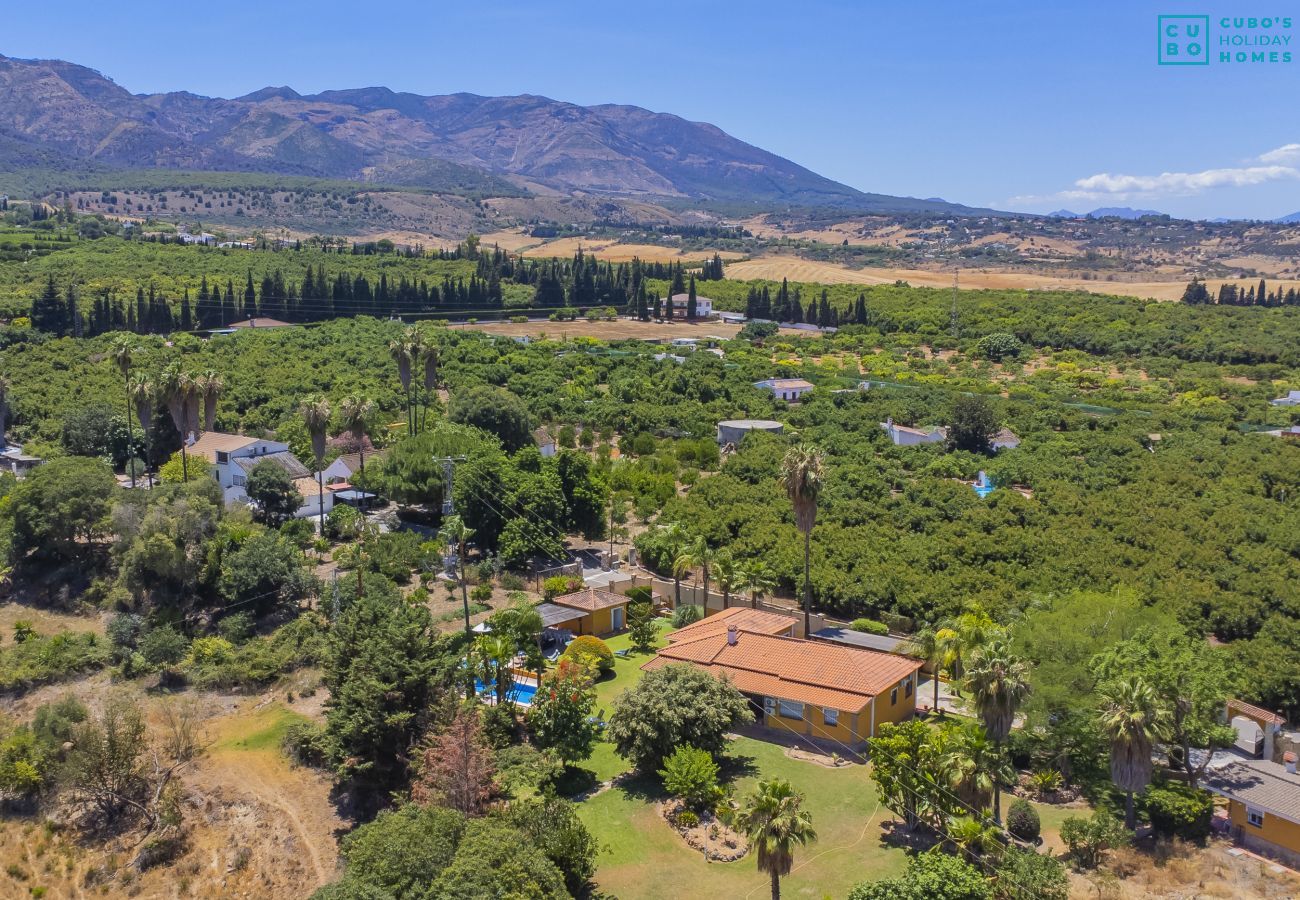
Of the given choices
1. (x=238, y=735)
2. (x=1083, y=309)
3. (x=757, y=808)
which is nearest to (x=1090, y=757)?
(x=757, y=808)

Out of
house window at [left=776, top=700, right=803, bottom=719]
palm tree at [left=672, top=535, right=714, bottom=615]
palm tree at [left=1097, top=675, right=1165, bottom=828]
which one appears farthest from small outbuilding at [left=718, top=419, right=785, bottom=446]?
palm tree at [left=1097, top=675, right=1165, bottom=828]

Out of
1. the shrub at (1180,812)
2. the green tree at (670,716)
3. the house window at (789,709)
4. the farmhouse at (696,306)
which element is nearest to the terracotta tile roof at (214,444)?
the green tree at (670,716)

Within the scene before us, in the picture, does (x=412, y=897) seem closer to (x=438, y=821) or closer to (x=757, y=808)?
(x=438, y=821)

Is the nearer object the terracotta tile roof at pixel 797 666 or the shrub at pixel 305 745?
the terracotta tile roof at pixel 797 666

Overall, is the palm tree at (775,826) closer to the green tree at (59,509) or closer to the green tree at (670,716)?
the green tree at (670,716)

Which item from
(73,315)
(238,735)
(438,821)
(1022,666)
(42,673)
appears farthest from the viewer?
(73,315)

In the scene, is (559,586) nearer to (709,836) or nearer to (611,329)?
(709,836)

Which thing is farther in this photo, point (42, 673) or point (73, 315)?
point (73, 315)
